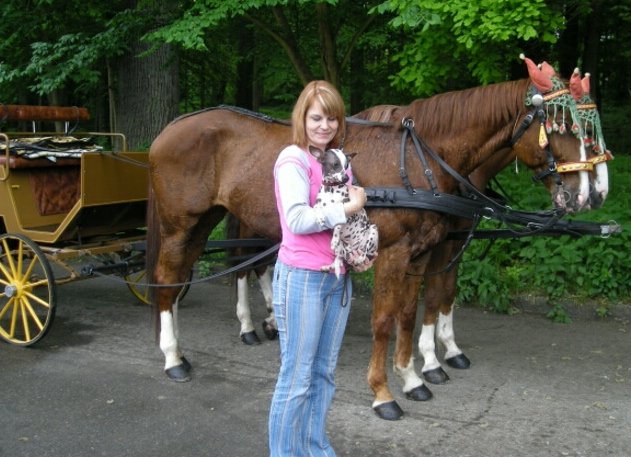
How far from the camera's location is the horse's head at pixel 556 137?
12.5 feet

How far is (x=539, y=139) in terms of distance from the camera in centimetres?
393

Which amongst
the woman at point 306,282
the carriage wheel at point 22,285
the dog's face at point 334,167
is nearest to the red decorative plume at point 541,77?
the woman at point 306,282

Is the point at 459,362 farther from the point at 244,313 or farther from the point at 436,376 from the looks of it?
the point at 244,313

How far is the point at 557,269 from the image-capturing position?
646cm

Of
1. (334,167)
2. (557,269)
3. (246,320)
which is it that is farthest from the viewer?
(557,269)

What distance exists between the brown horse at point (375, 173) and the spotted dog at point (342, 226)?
121 centimetres

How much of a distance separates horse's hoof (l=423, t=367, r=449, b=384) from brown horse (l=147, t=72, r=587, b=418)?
1.14ft

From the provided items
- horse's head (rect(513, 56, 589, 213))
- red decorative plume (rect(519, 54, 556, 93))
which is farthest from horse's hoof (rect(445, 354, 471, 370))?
red decorative plume (rect(519, 54, 556, 93))

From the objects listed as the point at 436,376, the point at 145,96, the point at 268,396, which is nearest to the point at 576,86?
the point at 436,376

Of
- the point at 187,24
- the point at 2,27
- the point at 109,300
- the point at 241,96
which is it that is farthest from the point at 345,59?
the point at 241,96

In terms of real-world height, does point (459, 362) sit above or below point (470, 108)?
below

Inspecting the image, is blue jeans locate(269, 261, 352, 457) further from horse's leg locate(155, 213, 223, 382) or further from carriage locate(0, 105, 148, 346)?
carriage locate(0, 105, 148, 346)

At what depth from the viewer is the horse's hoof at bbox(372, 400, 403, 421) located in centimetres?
416

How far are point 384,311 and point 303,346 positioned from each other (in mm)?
1407
